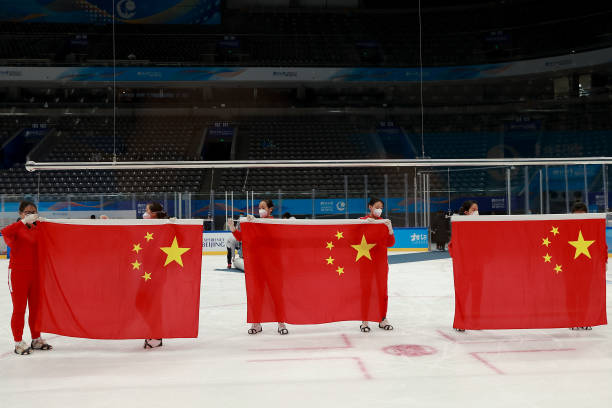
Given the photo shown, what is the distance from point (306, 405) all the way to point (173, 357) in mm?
2071

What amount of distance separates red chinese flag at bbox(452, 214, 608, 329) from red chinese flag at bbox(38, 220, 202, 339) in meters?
3.28

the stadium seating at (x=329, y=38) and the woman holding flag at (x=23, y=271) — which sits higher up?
the stadium seating at (x=329, y=38)

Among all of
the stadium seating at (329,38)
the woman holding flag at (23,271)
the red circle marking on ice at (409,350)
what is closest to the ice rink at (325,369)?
the red circle marking on ice at (409,350)

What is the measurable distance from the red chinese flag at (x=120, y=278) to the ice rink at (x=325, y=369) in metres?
0.31

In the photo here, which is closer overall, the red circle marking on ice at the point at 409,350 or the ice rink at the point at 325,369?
the ice rink at the point at 325,369

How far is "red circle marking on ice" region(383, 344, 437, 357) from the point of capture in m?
5.74

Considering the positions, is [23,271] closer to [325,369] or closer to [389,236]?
[325,369]

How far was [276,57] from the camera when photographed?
107 ft

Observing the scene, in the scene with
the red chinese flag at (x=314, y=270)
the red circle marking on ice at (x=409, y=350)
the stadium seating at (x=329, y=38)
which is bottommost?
the red circle marking on ice at (x=409, y=350)

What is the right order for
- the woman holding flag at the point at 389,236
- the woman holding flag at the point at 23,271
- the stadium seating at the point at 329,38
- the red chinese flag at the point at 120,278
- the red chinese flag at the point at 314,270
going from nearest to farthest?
the woman holding flag at the point at 23,271, the red chinese flag at the point at 120,278, the red chinese flag at the point at 314,270, the woman holding flag at the point at 389,236, the stadium seating at the point at 329,38

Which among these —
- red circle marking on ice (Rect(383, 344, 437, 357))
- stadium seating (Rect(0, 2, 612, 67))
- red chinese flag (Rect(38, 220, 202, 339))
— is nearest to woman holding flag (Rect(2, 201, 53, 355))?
red chinese flag (Rect(38, 220, 202, 339))

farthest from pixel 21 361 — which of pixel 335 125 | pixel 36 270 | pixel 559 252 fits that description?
pixel 335 125

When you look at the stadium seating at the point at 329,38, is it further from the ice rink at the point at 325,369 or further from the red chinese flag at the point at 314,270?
the ice rink at the point at 325,369

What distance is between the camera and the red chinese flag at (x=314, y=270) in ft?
22.0
